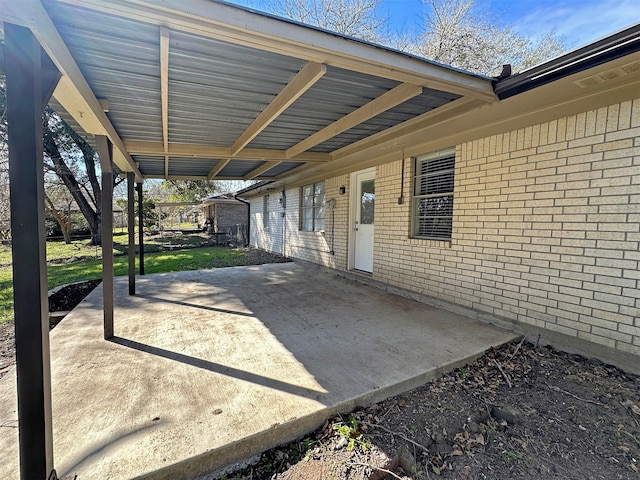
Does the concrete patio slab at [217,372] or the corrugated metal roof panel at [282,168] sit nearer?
the concrete patio slab at [217,372]

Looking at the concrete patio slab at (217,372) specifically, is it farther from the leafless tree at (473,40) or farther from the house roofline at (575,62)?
the leafless tree at (473,40)

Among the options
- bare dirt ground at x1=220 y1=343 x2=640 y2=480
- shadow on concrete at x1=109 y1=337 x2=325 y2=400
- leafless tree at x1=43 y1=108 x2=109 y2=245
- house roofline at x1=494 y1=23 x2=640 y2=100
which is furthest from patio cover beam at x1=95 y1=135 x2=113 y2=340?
leafless tree at x1=43 y1=108 x2=109 y2=245

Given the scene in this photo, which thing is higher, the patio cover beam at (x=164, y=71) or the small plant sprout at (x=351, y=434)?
the patio cover beam at (x=164, y=71)

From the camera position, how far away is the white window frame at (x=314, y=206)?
8.34m

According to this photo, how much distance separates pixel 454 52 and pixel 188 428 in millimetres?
14043

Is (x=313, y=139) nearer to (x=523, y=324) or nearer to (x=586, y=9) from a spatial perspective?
(x=523, y=324)

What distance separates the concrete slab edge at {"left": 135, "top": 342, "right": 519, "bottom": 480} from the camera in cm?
169

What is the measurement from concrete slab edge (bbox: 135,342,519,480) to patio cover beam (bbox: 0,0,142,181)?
2270 millimetres

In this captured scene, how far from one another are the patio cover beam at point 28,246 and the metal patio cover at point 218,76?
0.21m

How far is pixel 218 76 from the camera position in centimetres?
278

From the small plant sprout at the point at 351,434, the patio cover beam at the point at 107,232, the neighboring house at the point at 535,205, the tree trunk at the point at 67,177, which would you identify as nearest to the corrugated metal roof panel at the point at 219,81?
the patio cover beam at the point at 107,232

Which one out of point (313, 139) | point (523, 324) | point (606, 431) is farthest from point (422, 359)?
point (313, 139)

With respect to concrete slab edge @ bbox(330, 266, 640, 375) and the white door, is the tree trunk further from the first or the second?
concrete slab edge @ bbox(330, 266, 640, 375)

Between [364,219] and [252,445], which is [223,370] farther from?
[364,219]
